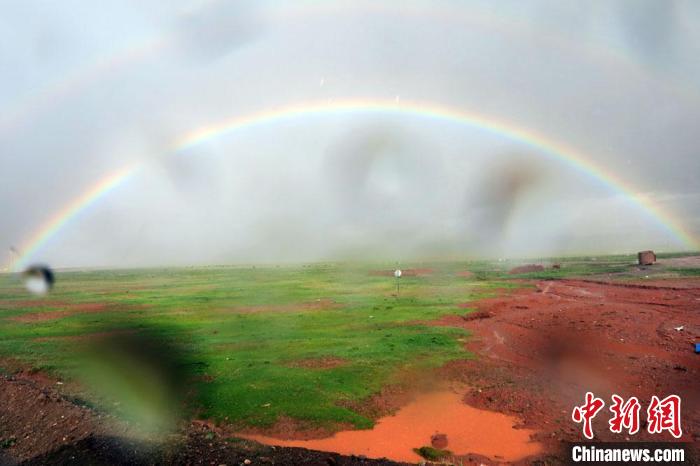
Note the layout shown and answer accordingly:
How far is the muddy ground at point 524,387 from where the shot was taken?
10734 mm

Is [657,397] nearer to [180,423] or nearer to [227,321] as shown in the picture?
[180,423]

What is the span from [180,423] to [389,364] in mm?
9805

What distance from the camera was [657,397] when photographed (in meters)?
14.9

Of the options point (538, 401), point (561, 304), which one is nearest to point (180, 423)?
point (538, 401)

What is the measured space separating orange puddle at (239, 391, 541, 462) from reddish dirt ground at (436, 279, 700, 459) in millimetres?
732

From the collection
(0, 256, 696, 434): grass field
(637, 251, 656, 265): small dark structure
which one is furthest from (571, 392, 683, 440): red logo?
(637, 251, 656, 265): small dark structure

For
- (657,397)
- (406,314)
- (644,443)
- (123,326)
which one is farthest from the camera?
(406,314)

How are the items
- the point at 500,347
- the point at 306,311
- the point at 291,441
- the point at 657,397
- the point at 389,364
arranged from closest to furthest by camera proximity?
1. the point at 291,441
2. the point at 657,397
3. the point at 389,364
4. the point at 500,347
5. the point at 306,311

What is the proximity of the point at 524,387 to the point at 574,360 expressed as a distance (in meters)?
5.53

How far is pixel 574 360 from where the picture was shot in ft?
66.4

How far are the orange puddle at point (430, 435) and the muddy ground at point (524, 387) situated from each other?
0.63 meters

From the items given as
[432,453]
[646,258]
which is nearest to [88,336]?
[432,453]

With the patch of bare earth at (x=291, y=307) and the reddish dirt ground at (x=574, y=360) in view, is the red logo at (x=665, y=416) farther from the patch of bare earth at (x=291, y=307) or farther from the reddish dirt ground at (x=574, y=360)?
the patch of bare earth at (x=291, y=307)

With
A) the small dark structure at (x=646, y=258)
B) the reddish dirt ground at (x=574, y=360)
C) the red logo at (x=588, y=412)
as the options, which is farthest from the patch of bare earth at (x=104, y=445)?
the small dark structure at (x=646, y=258)
